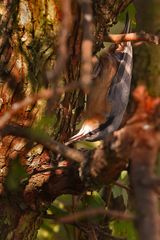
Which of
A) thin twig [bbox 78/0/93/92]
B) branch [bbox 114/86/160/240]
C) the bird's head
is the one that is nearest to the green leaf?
the bird's head

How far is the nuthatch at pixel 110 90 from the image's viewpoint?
7.90ft

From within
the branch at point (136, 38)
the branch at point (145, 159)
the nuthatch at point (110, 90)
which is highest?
the nuthatch at point (110, 90)

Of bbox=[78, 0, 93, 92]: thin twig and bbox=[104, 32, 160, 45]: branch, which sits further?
bbox=[104, 32, 160, 45]: branch

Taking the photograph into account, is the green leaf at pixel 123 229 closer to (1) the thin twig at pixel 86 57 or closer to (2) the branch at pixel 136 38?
(2) the branch at pixel 136 38

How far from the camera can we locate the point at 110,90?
2.54 metres

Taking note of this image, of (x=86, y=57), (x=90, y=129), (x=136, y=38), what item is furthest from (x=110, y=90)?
(x=86, y=57)

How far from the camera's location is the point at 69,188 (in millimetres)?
1583

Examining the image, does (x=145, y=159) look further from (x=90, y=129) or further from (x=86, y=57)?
(x=90, y=129)

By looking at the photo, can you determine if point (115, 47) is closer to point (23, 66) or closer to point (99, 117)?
point (99, 117)

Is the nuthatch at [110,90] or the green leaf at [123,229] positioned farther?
the nuthatch at [110,90]

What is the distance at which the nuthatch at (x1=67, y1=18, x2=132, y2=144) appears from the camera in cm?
241

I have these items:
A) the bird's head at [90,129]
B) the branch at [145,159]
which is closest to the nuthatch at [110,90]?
the bird's head at [90,129]

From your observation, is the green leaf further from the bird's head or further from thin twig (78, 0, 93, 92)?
thin twig (78, 0, 93, 92)

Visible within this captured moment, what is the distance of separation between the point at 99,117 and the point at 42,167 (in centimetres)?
98
